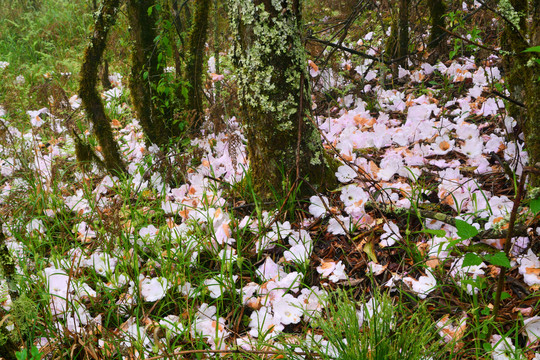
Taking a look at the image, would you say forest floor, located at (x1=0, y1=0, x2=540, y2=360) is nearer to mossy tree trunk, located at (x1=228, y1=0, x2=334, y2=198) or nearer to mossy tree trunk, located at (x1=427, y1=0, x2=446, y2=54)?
mossy tree trunk, located at (x1=228, y1=0, x2=334, y2=198)

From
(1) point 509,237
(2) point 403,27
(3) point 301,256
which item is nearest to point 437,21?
(2) point 403,27

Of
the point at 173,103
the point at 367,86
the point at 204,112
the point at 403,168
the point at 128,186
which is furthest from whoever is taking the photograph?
the point at 367,86

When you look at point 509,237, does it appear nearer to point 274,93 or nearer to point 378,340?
point 378,340

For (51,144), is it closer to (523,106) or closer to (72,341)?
(72,341)

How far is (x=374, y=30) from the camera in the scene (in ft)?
16.7

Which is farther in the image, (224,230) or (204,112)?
(204,112)

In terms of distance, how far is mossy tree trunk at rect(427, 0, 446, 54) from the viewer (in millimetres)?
3936

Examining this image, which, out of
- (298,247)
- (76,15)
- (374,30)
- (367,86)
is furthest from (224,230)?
(76,15)

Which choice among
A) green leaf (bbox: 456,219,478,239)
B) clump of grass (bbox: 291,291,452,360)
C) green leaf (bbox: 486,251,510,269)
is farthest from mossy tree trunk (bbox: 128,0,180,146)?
green leaf (bbox: 486,251,510,269)

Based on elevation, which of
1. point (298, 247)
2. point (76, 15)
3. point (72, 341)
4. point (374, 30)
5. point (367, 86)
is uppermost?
point (76, 15)

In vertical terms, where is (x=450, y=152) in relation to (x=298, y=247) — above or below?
above

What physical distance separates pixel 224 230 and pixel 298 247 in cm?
39

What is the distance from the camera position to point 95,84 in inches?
119

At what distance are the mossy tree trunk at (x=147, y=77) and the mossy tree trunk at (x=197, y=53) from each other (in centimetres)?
24
